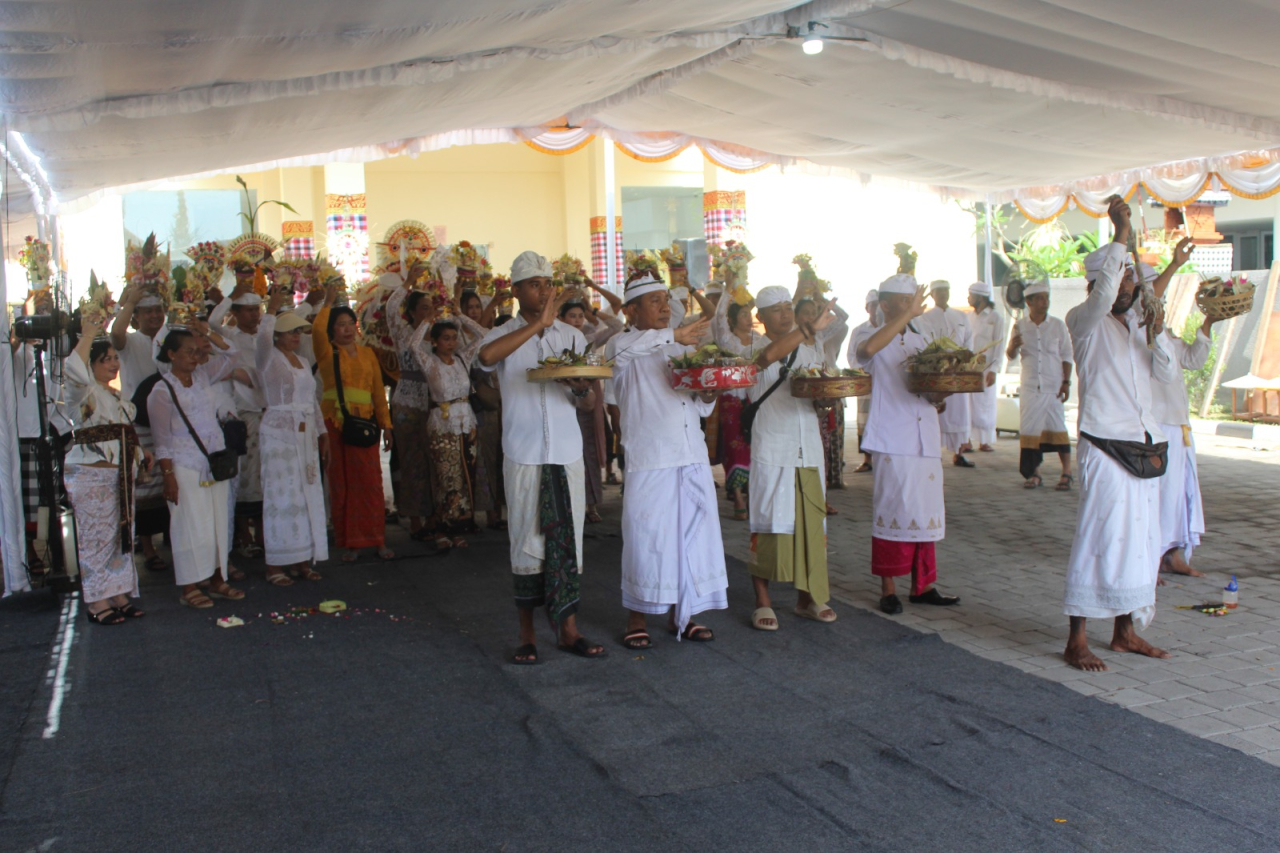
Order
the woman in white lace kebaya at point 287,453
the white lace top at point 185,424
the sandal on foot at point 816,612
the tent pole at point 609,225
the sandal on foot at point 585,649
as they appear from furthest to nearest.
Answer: the tent pole at point 609,225 < the woman in white lace kebaya at point 287,453 < the white lace top at point 185,424 < the sandal on foot at point 816,612 < the sandal on foot at point 585,649

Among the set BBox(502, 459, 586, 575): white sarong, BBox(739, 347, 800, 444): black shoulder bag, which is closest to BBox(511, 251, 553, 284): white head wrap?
BBox(502, 459, 586, 575): white sarong

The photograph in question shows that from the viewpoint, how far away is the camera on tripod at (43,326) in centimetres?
621

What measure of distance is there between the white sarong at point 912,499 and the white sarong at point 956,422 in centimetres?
541

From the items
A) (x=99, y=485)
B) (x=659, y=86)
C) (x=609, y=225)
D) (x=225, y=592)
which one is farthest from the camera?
(x=609, y=225)

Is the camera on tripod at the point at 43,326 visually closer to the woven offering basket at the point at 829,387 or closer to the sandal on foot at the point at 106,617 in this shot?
the sandal on foot at the point at 106,617

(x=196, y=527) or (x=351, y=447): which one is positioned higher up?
(x=351, y=447)

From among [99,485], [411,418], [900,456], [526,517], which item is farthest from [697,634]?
[411,418]

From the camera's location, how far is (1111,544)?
4.65m

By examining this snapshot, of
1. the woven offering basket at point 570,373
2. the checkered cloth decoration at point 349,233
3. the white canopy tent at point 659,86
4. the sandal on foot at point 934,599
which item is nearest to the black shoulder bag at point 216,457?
the white canopy tent at point 659,86

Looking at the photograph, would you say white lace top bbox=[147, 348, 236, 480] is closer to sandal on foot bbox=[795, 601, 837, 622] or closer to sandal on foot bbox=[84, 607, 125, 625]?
sandal on foot bbox=[84, 607, 125, 625]

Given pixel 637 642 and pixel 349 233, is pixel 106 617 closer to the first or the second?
pixel 637 642

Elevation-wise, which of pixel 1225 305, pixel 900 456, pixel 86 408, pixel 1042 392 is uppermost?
pixel 1225 305

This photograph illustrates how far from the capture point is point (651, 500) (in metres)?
5.17

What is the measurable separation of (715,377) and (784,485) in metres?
0.95
